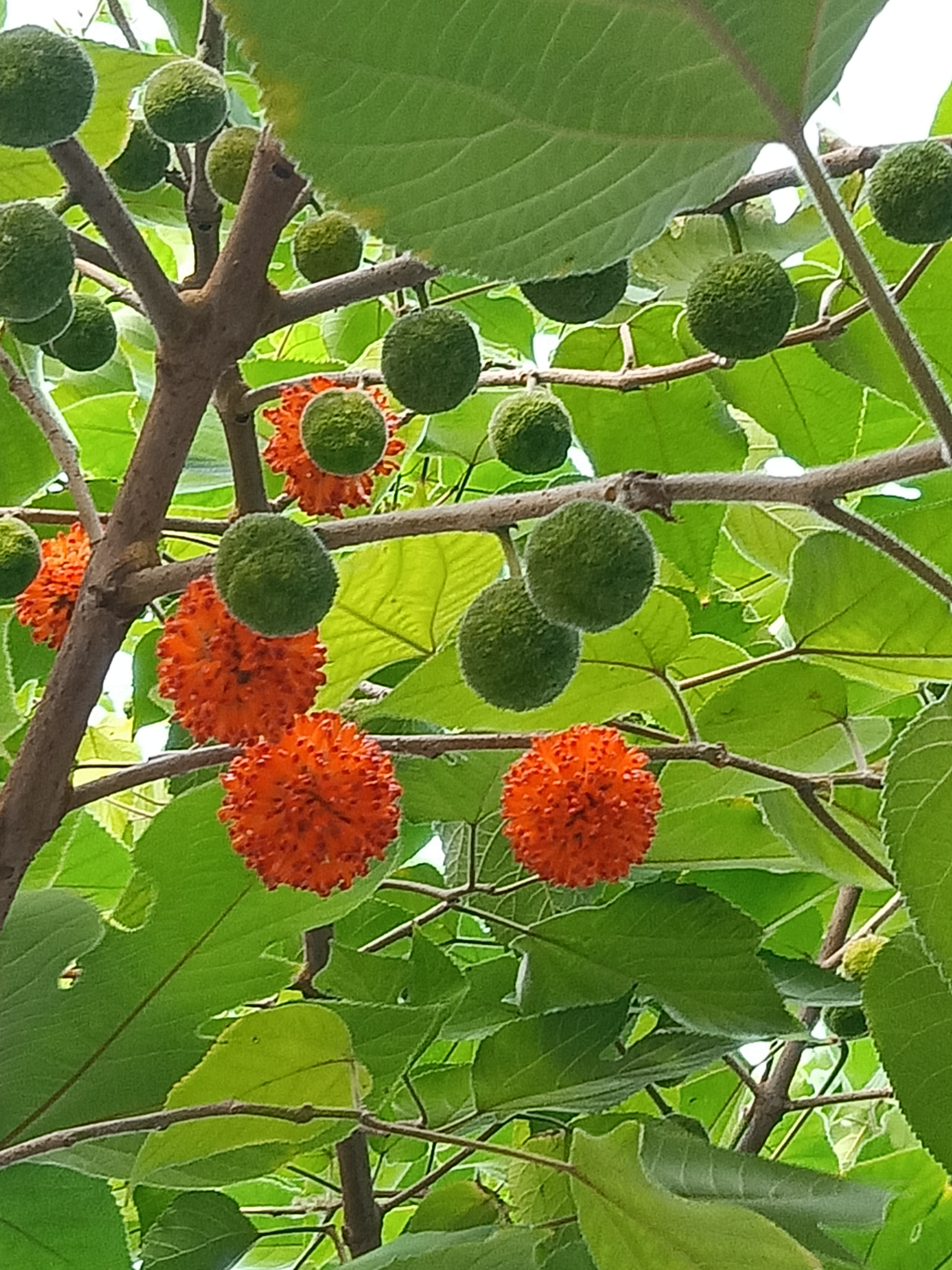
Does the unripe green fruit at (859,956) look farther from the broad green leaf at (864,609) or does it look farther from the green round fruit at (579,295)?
the green round fruit at (579,295)

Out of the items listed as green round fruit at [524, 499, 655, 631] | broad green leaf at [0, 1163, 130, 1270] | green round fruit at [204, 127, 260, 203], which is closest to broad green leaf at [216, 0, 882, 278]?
green round fruit at [524, 499, 655, 631]

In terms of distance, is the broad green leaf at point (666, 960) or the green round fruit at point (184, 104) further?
the broad green leaf at point (666, 960)

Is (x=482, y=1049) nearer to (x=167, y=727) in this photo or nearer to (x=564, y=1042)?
(x=564, y=1042)

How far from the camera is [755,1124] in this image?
96cm

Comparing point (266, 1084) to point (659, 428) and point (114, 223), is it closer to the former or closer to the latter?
point (114, 223)

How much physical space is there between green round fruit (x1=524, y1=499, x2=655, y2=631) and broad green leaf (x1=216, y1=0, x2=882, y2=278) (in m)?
0.15

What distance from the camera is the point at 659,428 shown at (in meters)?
→ 0.98

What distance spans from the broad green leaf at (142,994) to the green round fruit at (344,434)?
7.9 inches

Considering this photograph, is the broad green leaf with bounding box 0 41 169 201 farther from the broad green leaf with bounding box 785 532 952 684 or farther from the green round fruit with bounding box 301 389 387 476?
the broad green leaf with bounding box 785 532 952 684

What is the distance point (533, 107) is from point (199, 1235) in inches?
28.4

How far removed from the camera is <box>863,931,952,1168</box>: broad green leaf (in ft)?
2.37

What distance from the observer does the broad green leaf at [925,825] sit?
0.58 metres

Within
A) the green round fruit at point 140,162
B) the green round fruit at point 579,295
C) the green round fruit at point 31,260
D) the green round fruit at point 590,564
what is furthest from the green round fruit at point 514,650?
the green round fruit at point 140,162

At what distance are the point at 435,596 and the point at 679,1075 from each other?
1.00 ft
